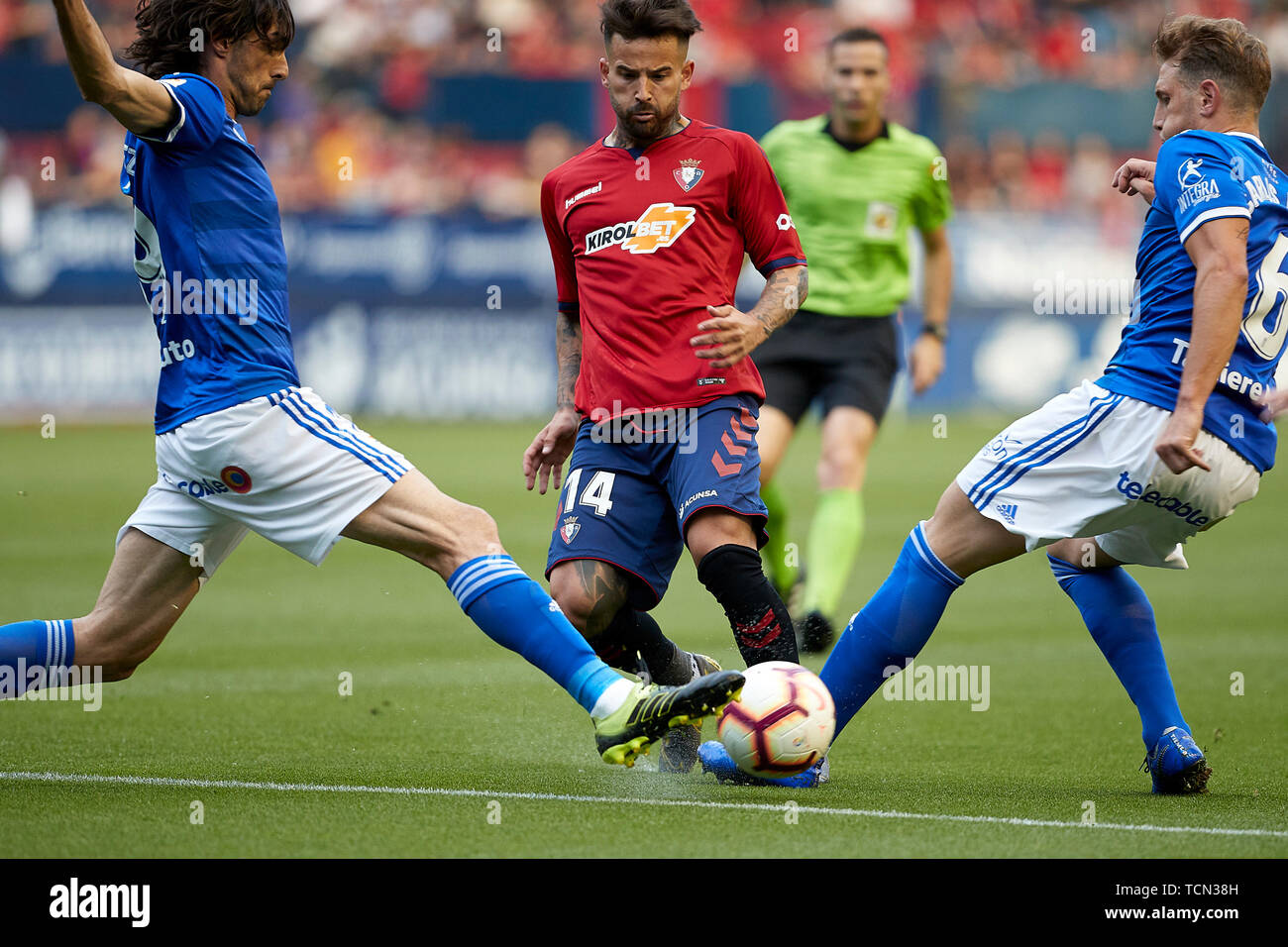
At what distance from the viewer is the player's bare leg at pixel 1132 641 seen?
16.3ft

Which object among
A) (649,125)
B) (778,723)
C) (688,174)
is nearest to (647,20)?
(649,125)

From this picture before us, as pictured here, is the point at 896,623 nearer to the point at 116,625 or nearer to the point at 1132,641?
the point at 1132,641

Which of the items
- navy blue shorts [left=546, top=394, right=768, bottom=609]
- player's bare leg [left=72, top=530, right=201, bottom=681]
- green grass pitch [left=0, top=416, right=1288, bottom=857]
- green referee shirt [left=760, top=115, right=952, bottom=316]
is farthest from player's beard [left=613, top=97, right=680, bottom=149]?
green referee shirt [left=760, top=115, right=952, bottom=316]

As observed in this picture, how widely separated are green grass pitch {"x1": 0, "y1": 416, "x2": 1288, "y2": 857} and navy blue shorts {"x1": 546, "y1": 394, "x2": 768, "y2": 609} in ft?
2.24

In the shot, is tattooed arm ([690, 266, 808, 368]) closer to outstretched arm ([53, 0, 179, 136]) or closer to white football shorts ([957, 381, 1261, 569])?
white football shorts ([957, 381, 1261, 569])

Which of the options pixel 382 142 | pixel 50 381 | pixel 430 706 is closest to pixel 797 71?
pixel 382 142

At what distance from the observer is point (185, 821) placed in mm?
4312

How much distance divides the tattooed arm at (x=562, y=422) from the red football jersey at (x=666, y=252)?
95 millimetres

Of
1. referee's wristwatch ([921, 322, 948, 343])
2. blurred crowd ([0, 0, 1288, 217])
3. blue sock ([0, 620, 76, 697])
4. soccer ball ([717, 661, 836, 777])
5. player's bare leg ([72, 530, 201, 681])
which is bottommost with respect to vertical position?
soccer ball ([717, 661, 836, 777])

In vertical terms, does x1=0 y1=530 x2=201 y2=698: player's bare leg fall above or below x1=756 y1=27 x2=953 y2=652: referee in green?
below

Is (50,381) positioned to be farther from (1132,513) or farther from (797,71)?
(1132,513)

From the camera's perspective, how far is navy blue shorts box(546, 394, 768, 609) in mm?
4977

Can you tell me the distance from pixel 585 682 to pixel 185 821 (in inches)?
42.4
